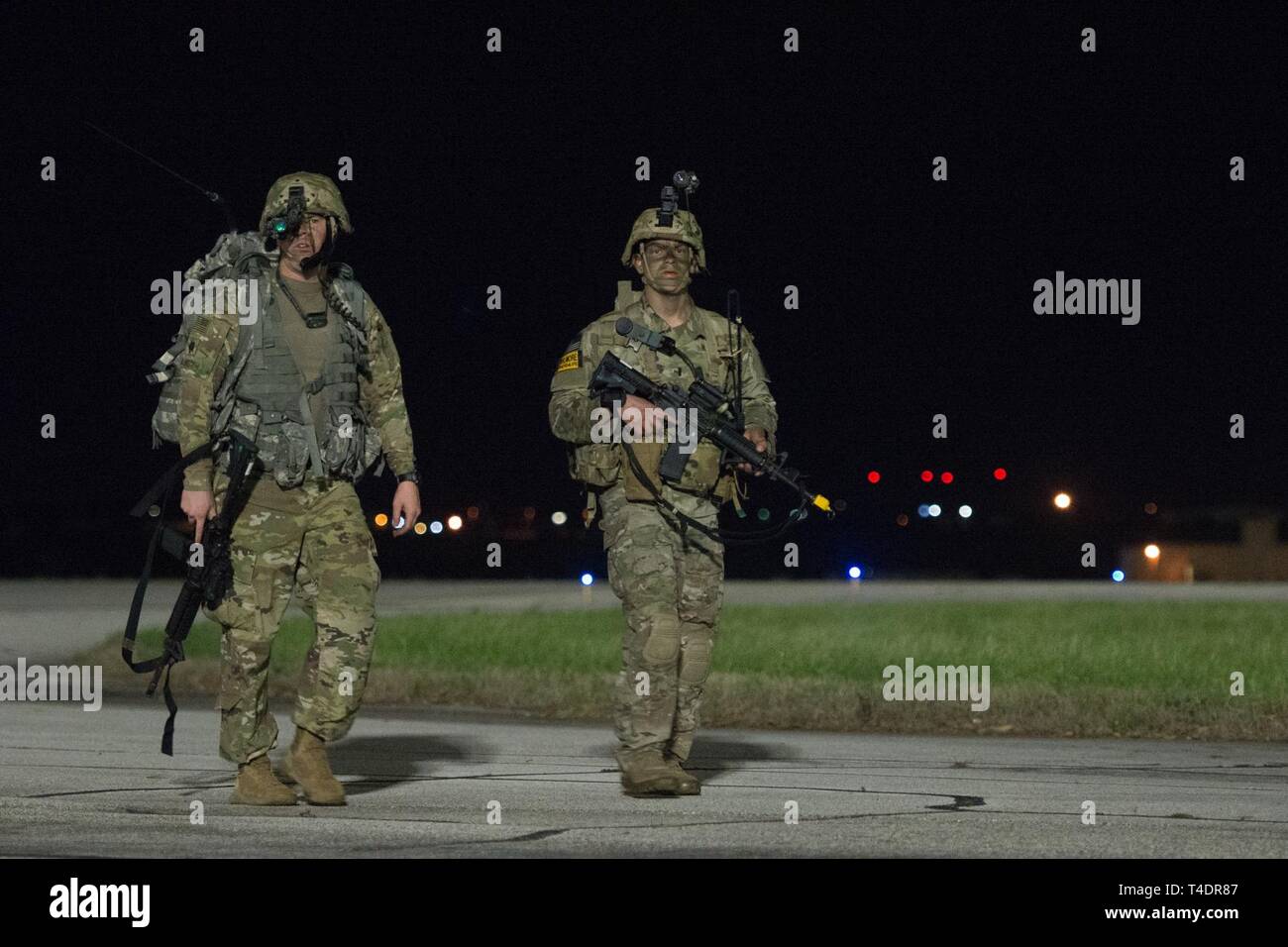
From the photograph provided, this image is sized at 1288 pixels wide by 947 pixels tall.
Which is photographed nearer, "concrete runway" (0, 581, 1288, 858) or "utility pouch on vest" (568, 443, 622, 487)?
"concrete runway" (0, 581, 1288, 858)

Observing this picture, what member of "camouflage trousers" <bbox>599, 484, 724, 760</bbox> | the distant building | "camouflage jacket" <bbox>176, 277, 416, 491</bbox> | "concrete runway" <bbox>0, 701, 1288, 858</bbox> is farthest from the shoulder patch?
the distant building

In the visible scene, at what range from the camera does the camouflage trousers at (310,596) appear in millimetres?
9492

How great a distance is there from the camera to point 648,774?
10.1 m

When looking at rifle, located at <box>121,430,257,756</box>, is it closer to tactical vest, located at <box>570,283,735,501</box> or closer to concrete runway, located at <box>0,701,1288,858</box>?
concrete runway, located at <box>0,701,1288,858</box>

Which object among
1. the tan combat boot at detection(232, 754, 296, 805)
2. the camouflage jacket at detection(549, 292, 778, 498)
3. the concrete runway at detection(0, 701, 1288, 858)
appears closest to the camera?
the concrete runway at detection(0, 701, 1288, 858)

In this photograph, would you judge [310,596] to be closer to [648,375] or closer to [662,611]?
[662,611]

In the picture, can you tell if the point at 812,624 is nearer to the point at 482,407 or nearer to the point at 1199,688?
the point at 1199,688

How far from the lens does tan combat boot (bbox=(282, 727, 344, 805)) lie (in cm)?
962

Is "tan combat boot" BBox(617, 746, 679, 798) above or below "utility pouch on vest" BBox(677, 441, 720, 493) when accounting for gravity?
below

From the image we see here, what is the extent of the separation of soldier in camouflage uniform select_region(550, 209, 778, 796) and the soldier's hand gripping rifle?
7 cm

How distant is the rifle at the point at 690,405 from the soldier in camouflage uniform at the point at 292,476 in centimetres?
109

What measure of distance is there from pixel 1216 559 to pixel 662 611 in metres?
40.7

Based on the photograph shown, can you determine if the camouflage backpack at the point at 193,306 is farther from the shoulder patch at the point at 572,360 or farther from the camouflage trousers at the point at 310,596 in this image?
the shoulder patch at the point at 572,360
